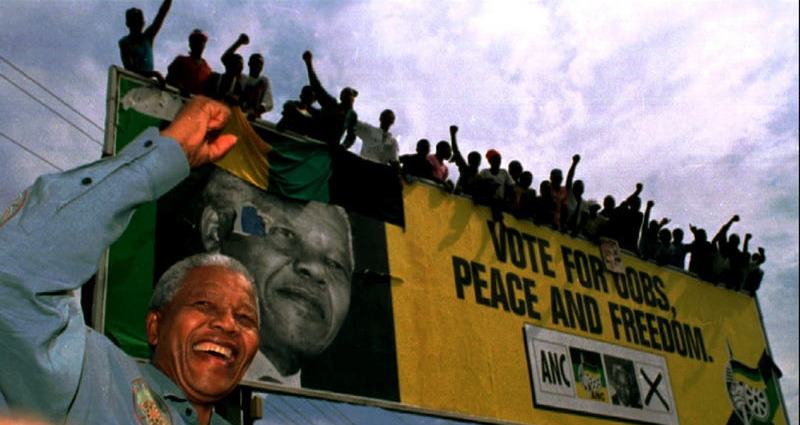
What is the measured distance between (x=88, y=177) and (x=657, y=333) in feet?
37.7

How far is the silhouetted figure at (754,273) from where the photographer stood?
14.1 m

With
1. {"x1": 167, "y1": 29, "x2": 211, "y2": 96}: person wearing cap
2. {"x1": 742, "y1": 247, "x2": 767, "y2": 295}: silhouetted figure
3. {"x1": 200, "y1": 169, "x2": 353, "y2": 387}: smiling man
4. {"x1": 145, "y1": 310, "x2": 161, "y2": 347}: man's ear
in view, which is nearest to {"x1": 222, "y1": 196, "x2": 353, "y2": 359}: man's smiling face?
{"x1": 200, "y1": 169, "x2": 353, "y2": 387}: smiling man

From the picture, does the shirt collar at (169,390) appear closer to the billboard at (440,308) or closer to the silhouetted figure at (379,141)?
the billboard at (440,308)

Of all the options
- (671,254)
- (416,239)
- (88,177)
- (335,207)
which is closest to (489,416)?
(416,239)

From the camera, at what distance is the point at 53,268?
4.18 ft

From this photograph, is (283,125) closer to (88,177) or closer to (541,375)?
(541,375)

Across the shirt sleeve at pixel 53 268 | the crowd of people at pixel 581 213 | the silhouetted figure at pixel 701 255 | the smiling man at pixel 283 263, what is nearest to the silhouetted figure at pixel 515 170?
the crowd of people at pixel 581 213

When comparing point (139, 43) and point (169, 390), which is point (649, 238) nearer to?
point (139, 43)

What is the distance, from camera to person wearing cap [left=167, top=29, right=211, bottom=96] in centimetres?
823

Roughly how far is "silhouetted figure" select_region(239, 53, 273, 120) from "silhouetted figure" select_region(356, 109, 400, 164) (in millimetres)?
1190

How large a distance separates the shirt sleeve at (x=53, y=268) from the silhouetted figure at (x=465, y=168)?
8.95 metres

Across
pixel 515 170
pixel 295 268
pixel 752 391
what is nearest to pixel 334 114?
pixel 295 268

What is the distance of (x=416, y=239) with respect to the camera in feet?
31.2

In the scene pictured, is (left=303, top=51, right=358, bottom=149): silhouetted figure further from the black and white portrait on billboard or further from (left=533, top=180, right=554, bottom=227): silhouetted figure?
(left=533, top=180, right=554, bottom=227): silhouetted figure
